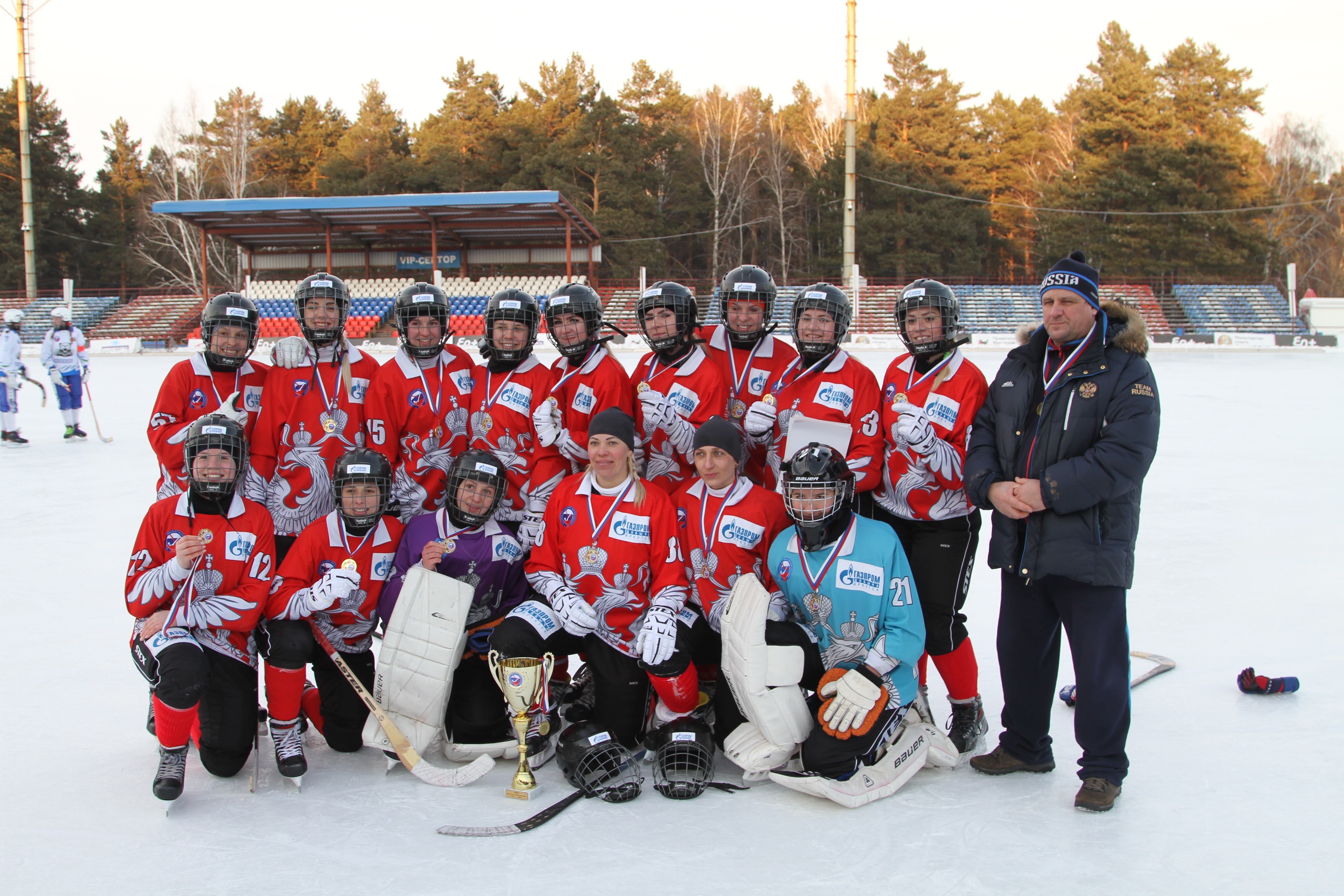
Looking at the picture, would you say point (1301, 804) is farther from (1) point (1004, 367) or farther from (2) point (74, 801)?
(2) point (74, 801)

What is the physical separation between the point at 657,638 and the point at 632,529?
0.45 metres

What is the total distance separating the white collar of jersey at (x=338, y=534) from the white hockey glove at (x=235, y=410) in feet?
1.59

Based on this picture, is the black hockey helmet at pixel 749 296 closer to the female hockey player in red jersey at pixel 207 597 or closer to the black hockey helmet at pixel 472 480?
the black hockey helmet at pixel 472 480

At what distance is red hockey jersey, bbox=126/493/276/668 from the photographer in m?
3.15

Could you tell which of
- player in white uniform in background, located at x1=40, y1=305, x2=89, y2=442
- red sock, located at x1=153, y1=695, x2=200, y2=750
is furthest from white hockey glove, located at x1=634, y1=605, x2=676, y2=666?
player in white uniform in background, located at x1=40, y1=305, x2=89, y2=442

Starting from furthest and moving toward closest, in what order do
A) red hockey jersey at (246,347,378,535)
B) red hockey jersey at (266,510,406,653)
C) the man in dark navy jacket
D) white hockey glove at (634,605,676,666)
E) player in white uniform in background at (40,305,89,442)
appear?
player in white uniform in background at (40,305,89,442) → red hockey jersey at (246,347,378,535) → red hockey jersey at (266,510,406,653) → white hockey glove at (634,605,676,666) → the man in dark navy jacket

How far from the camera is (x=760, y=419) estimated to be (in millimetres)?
3666

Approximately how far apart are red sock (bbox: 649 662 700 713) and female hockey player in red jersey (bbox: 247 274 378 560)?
1722mm

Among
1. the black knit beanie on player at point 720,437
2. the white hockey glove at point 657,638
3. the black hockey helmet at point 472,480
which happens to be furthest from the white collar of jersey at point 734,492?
the black hockey helmet at point 472,480

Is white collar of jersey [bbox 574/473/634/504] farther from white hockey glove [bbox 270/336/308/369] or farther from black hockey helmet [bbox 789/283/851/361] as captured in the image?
white hockey glove [bbox 270/336/308/369]

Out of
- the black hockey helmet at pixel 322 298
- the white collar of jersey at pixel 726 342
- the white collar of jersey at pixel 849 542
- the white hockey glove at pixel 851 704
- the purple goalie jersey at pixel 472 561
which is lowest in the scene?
the white hockey glove at pixel 851 704

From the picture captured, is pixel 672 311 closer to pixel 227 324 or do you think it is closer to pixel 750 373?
pixel 750 373

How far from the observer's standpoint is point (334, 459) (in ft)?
12.9

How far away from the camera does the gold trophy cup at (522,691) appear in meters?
3.01
